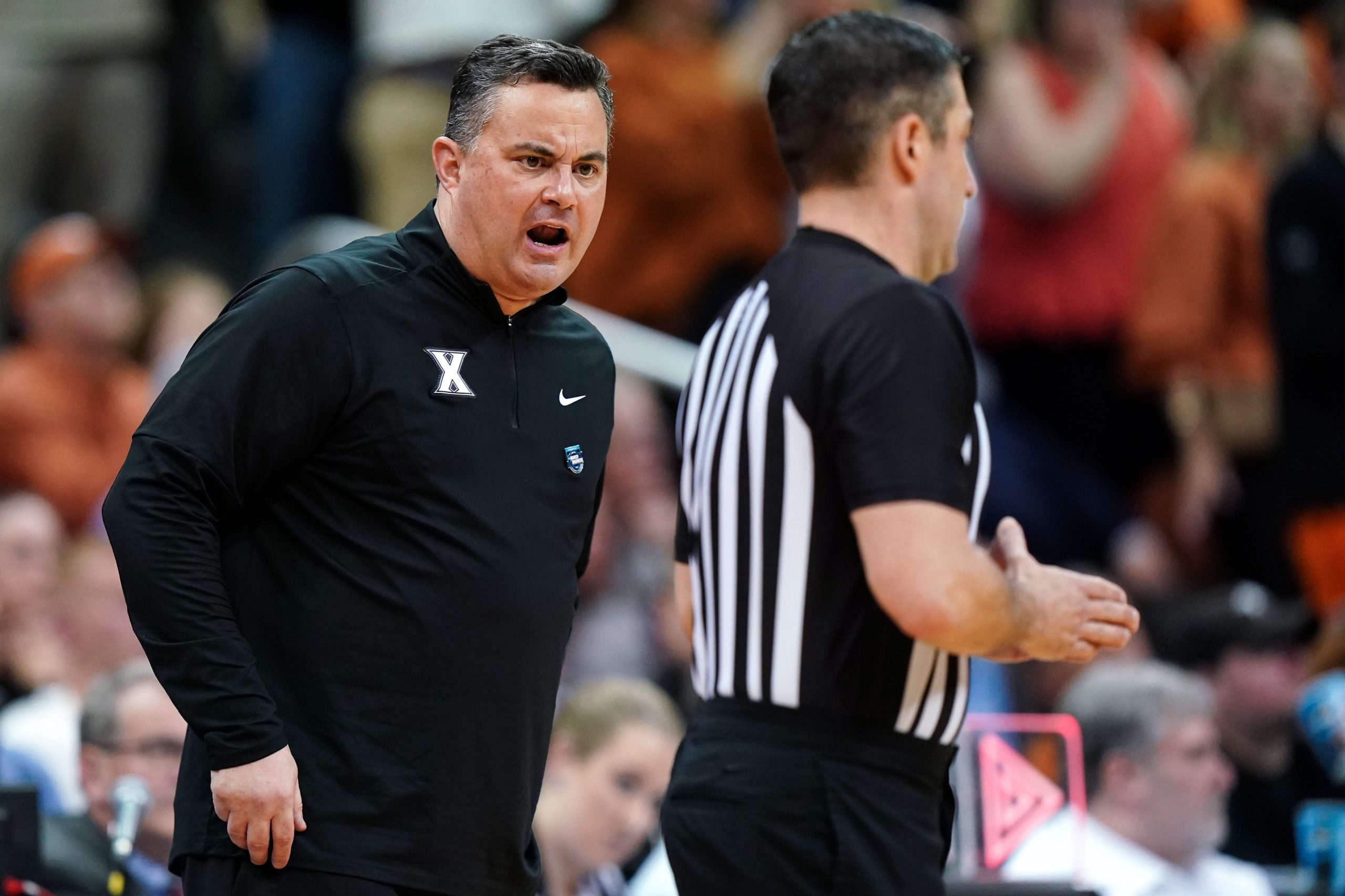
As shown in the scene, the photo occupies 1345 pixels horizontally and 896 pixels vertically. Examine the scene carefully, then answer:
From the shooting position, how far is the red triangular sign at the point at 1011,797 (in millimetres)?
4270

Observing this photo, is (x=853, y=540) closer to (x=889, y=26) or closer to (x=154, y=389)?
(x=889, y=26)

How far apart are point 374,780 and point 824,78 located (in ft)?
4.41

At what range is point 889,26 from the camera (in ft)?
10.7

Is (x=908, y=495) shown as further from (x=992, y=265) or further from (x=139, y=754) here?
(x=992, y=265)

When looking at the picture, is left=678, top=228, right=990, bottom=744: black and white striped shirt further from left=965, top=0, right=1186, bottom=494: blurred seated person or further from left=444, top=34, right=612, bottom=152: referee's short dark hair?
left=965, top=0, right=1186, bottom=494: blurred seated person

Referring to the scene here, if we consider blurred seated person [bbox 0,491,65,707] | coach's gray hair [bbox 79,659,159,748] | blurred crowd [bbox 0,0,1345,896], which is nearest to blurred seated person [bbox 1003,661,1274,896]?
blurred crowd [bbox 0,0,1345,896]

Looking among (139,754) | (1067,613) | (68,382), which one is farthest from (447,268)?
(68,382)

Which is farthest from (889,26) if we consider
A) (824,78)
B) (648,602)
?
(648,602)

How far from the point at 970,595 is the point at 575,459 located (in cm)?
66

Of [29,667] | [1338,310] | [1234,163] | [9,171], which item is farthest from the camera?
[9,171]

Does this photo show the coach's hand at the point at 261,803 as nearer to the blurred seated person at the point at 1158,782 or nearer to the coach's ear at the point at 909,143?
the coach's ear at the point at 909,143

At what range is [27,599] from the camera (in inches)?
257

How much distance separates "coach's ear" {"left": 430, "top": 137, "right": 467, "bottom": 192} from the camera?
9.89ft

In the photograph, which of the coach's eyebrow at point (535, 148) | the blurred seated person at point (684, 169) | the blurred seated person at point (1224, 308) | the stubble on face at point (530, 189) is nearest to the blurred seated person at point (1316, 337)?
the blurred seated person at point (1224, 308)
